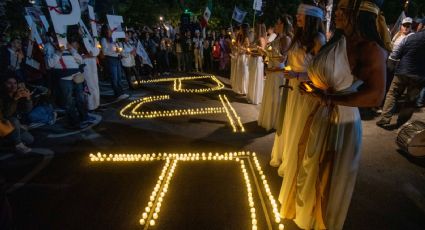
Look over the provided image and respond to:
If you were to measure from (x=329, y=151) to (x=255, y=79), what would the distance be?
19.7 feet

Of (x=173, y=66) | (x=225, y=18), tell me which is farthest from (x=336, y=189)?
(x=225, y=18)

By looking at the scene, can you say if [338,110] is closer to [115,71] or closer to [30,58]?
[115,71]

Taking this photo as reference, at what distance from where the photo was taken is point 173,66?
18062mm

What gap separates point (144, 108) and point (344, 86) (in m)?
6.84

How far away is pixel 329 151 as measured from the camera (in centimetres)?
249

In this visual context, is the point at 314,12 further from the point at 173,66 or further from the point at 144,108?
the point at 173,66

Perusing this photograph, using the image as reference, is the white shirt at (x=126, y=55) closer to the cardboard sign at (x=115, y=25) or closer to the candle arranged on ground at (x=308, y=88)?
the cardboard sign at (x=115, y=25)

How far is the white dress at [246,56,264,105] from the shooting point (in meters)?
8.29

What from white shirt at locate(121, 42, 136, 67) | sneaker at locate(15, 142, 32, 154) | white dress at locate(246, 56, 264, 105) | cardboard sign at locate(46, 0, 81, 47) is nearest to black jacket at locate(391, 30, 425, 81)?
white dress at locate(246, 56, 264, 105)

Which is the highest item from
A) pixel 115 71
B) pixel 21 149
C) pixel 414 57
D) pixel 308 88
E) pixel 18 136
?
pixel 414 57

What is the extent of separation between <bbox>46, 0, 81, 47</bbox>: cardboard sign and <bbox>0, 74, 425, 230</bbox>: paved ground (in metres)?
2.14

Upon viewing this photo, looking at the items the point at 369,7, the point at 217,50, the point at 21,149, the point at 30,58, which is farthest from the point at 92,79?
the point at 217,50

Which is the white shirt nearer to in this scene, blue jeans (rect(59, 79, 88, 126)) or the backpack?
blue jeans (rect(59, 79, 88, 126))

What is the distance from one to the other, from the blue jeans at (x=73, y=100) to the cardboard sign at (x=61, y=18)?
0.92m
